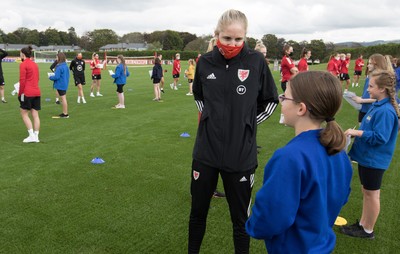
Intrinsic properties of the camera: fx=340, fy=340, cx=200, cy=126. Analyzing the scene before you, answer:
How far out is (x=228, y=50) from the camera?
8.50 ft

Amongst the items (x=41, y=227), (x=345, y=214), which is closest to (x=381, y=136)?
(x=345, y=214)

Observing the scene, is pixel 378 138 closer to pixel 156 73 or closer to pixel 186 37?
pixel 156 73

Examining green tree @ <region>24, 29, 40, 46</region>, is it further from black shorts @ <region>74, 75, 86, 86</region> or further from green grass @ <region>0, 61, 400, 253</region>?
green grass @ <region>0, 61, 400, 253</region>

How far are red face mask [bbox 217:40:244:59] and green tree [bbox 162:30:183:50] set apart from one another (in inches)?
4443

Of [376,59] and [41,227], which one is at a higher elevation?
[376,59]

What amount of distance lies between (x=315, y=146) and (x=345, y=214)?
10.8 ft

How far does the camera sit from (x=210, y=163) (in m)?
2.68

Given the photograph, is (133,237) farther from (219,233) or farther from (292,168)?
(292,168)

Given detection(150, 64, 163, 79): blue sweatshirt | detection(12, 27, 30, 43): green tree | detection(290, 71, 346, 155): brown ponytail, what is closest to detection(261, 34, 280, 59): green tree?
detection(150, 64, 163, 79): blue sweatshirt

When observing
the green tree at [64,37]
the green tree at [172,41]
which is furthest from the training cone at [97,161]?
the green tree at [64,37]

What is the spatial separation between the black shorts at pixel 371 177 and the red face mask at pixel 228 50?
6.36 feet

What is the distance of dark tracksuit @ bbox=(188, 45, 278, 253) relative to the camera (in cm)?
264

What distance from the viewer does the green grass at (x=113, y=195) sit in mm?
3725

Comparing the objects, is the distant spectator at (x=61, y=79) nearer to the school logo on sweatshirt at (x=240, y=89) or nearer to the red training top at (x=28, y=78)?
the red training top at (x=28, y=78)
